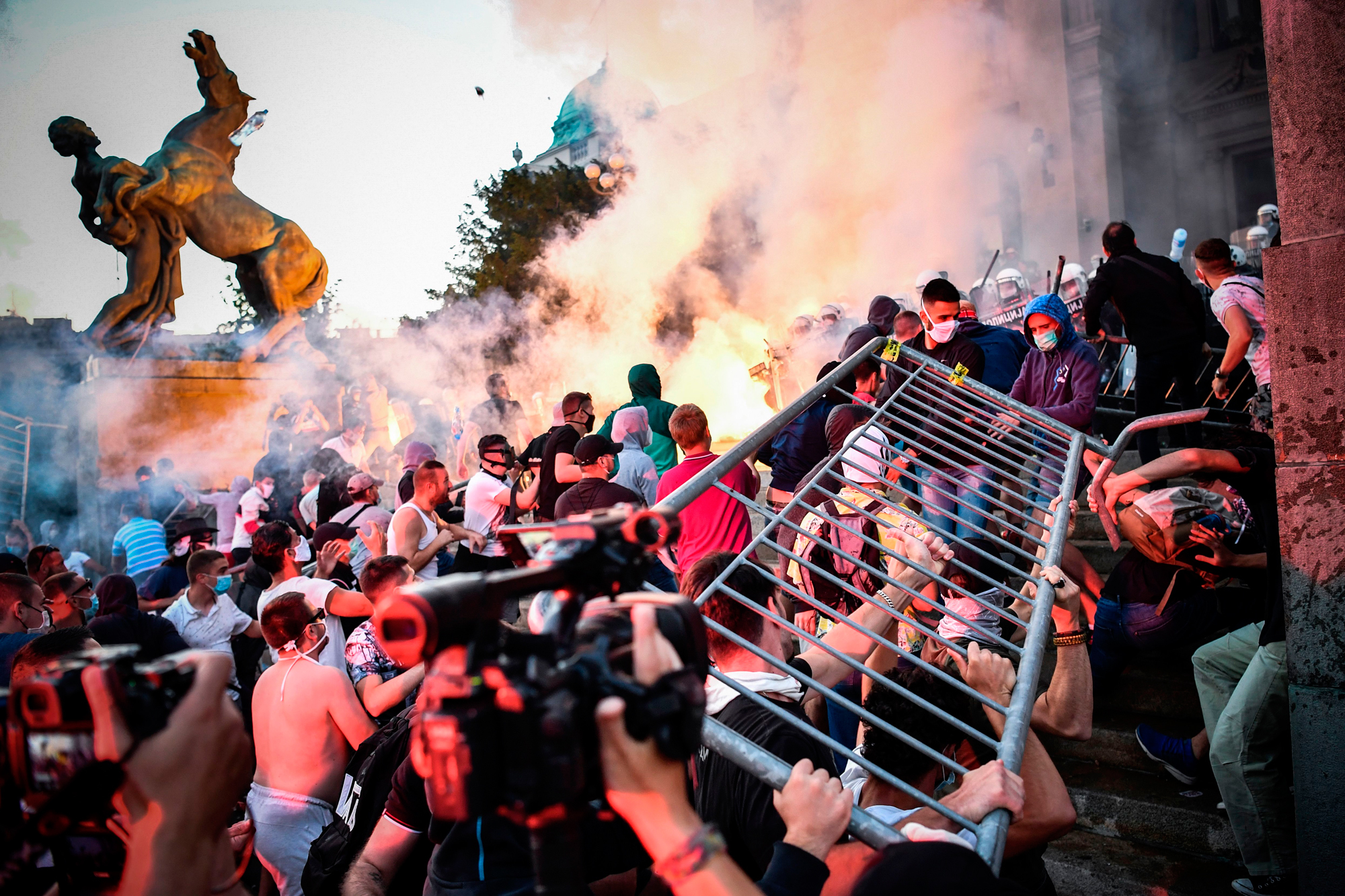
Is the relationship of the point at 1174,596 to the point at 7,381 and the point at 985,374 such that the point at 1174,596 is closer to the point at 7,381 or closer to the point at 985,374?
the point at 985,374

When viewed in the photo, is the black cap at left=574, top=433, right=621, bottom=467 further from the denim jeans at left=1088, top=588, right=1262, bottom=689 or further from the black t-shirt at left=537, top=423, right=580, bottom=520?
the denim jeans at left=1088, top=588, right=1262, bottom=689

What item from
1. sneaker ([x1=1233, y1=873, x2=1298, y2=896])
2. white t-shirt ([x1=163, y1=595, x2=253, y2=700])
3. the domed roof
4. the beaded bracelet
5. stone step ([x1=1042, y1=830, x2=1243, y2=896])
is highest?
the domed roof

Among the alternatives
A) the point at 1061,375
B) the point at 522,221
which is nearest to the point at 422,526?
the point at 1061,375

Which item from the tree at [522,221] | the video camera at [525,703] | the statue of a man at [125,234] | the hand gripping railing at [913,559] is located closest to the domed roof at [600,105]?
the tree at [522,221]

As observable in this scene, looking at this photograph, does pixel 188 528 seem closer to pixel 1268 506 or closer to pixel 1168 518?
pixel 1168 518

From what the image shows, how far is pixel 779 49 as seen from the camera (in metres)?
23.2

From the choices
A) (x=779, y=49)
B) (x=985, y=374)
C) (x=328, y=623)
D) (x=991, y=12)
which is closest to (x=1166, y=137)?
(x=991, y=12)

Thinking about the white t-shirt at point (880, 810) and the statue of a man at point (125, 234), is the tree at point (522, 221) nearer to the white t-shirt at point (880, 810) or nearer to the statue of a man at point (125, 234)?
the statue of a man at point (125, 234)

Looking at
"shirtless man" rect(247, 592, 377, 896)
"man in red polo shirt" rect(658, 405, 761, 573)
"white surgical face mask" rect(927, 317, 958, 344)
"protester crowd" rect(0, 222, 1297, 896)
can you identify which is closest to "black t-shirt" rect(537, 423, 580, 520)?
"protester crowd" rect(0, 222, 1297, 896)

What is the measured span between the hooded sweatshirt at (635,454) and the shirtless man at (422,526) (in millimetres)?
1116

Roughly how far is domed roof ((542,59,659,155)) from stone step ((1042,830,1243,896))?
75.1ft

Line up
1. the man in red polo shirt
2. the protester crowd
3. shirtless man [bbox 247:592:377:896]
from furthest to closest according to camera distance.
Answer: the man in red polo shirt < shirtless man [bbox 247:592:377:896] < the protester crowd

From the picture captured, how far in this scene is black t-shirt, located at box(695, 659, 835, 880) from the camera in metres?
2.03

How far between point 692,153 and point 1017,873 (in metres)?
22.0
